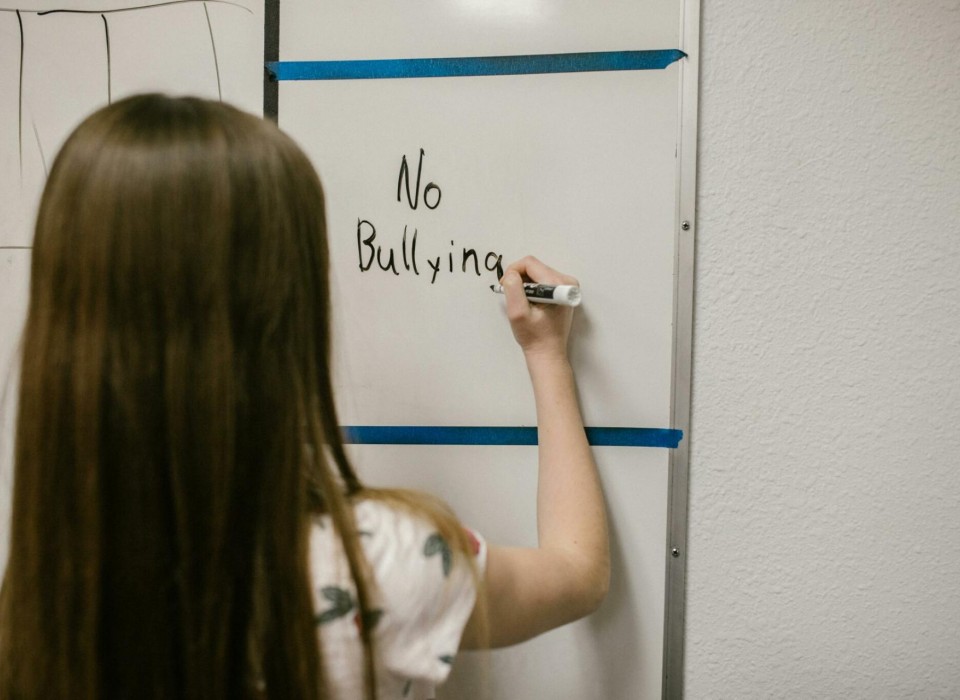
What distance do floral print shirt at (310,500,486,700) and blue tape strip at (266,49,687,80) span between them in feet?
1.37

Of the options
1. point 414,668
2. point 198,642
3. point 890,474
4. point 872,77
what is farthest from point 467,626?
point 872,77

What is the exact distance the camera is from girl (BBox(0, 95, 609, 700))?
354 millimetres

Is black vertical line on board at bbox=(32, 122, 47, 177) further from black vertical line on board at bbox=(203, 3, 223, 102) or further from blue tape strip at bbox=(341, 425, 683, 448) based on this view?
blue tape strip at bbox=(341, 425, 683, 448)

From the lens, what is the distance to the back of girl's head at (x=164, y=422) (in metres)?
0.35

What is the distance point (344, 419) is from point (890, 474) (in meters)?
0.53

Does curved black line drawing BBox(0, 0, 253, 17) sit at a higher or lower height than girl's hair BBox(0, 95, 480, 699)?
higher

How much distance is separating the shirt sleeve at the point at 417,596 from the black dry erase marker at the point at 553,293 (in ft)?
0.74

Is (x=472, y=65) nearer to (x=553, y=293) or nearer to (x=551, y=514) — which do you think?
(x=553, y=293)

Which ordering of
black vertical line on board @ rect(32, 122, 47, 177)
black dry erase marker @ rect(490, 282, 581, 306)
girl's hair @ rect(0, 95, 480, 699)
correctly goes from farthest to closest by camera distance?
black vertical line on board @ rect(32, 122, 47, 177)
black dry erase marker @ rect(490, 282, 581, 306)
girl's hair @ rect(0, 95, 480, 699)

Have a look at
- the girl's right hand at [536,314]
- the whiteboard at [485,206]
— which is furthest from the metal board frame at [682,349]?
the girl's right hand at [536,314]

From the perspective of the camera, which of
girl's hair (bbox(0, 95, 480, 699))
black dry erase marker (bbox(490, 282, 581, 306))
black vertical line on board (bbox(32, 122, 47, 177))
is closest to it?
girl's hair (bbox(0, 95, 480, 699))

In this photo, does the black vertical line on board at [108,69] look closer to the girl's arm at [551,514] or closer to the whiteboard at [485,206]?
the whiteboard at [485,206]

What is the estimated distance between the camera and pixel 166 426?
0.36 meters

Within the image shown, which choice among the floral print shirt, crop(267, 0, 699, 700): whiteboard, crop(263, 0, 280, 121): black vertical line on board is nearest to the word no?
crop(267, 0, 699, 700): whiteboard
